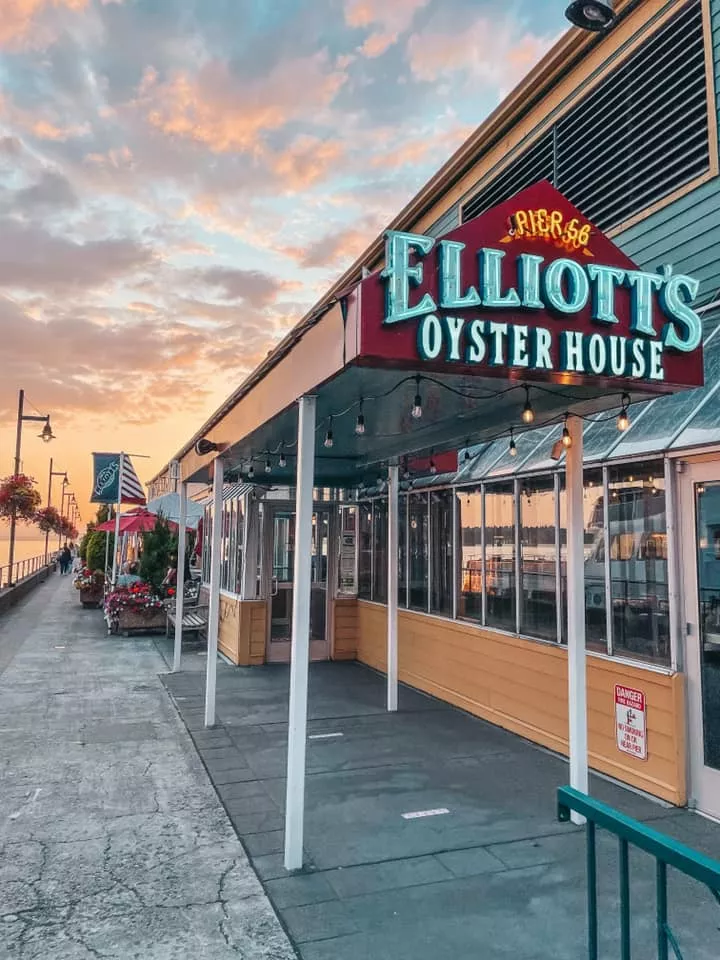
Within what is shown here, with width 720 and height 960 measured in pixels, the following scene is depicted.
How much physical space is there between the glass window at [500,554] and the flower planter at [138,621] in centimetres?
969

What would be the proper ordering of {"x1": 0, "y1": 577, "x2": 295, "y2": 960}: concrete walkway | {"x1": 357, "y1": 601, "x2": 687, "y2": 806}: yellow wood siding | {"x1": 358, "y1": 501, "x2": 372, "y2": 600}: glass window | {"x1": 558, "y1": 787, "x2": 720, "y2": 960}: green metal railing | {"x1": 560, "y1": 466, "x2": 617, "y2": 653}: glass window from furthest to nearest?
1. {"x1": 358, "y1": 501, "x2": 372, "y2": 600}: glass window
2. {"x1": 560, "y1": 466, "x2": 617, "y2": 653}: glass window
3. {"x1": 357, "y1": 601, "x2": 687, "y2": 806}: yellow wood siding
4. {"x1": 0, "y1": 577, "x2": 295, "y2": 960}: concrete walkway
5. {"x1": 558, "y1": 787, "x2": 720, "y2": 960}: green metal railing

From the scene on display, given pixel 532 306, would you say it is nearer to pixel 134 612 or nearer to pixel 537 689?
pixel 537 689

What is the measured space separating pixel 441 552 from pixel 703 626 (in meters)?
4.11

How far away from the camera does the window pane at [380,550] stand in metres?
10.7

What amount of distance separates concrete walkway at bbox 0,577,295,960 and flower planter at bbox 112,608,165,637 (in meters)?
6.05

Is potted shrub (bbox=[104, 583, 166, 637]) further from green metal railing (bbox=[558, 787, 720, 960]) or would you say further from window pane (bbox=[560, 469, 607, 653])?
green metal railing (bbox=[558, 787, 720, 960])

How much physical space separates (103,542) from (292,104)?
20.2 m

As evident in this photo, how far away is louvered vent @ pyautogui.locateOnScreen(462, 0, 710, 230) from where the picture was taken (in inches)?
252

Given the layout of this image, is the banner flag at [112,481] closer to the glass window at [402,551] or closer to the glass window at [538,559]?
the glass window at [402,551]

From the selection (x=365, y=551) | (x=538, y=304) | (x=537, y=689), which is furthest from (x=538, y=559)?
(x=365, y=551)

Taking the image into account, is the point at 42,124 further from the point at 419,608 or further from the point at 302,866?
the point at 302,866

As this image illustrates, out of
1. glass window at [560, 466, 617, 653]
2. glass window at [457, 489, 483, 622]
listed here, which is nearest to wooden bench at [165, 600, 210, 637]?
glass window at [457, 489, 483, 622]

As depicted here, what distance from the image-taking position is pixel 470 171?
962 centimetres

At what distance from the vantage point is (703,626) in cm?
504
